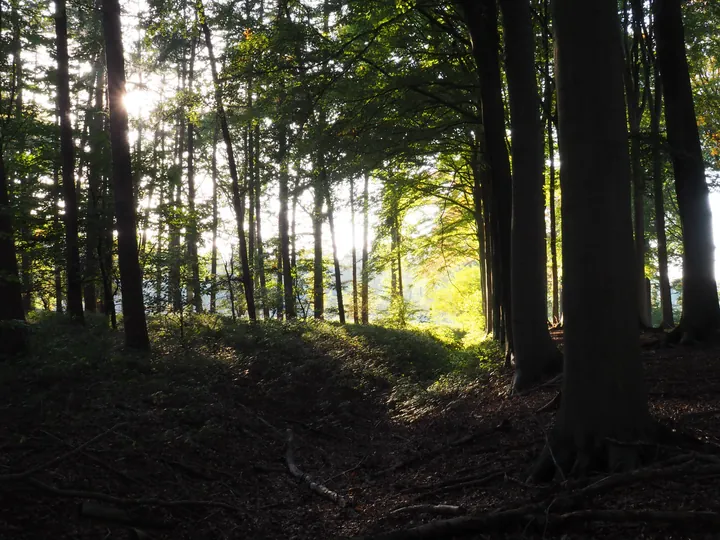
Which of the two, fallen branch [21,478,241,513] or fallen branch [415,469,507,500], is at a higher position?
fallen branch [21,478,241,513]

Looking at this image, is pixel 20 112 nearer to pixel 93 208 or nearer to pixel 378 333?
pixel 93 208

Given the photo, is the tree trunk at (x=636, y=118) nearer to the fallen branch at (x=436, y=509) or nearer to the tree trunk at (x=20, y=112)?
the fallen branch at (x=436, y=509)

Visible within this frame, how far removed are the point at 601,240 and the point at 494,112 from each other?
6.06 metres

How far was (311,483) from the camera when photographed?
21.0 ft

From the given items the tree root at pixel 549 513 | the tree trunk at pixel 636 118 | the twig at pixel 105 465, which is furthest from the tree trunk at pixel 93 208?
the tree trunk at pixel 636 118

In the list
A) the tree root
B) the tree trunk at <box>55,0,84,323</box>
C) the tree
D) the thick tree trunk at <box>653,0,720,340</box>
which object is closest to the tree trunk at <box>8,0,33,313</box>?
the tree trunk at <box>55,0,84,323</box>

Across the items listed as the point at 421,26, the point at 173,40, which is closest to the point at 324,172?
the point at 421,26

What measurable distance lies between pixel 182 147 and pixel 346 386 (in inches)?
698

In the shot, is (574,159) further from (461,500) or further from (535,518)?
(461,500)

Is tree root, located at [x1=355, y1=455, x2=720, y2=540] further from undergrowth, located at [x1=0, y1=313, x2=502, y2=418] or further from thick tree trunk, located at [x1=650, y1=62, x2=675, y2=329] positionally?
thick tree trunk, located at [x1=650, y1=62, x2=675, y2=329]

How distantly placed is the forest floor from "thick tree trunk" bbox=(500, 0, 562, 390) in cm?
86

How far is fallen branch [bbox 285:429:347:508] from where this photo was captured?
5.88 metres

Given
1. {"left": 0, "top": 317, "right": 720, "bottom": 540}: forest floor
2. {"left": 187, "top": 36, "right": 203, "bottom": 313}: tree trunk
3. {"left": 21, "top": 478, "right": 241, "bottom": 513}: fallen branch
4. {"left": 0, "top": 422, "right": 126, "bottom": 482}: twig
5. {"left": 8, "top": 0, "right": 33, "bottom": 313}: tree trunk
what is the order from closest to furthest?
{"left": 0, "top": 317, "right": 720, "bottom": 540}: forest floor < {"left": 0, "top": 422, "right": 126, "bottom": 482}: twig < {"left": 21, "top": 478, "right": 241, "bottom": 513}: fallen branch < {"left": 8, "top": 0, "right": 33, "bottom": 313}: tree trunk < {"left": 187, "top": 36, "right": 203, "bottom": 313}: tree trunk

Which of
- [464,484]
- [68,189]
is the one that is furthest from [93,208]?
[464,484]
